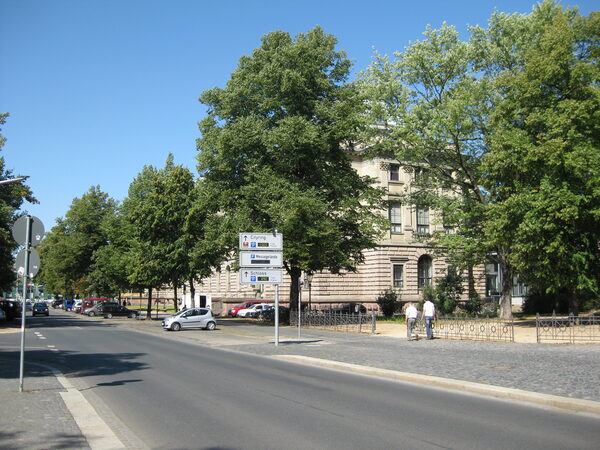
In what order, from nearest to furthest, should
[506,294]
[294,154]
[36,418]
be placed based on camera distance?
[36,418] → [294,154] → [506,294]

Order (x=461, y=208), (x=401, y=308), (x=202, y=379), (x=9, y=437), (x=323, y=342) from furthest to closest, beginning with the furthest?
(x=401, y=308), (x=461, y=208), (x=323, y=342), (x=202, y=379), (x=9, y=437)

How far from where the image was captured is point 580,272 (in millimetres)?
28156

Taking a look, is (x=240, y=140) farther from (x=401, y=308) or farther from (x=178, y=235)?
(x=401, y=308)

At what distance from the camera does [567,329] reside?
78.4ft

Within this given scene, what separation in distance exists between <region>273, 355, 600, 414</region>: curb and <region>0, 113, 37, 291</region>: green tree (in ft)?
99.3

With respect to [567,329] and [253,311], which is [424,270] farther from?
[567,329]

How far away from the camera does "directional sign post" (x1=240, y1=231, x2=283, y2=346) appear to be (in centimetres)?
2477

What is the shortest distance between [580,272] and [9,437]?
27.0 m

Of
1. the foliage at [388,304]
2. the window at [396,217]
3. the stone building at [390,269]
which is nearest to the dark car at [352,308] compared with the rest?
the stone building at [390,269]

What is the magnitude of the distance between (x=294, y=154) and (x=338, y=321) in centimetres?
1072

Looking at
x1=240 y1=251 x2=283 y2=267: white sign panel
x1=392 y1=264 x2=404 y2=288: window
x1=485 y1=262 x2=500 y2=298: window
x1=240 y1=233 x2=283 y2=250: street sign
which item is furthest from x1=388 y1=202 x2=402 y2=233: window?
x1=240 y1=251 x2=283 y2=267: white sign panel

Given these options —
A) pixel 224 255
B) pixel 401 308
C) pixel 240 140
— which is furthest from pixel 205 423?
pixel 401 308

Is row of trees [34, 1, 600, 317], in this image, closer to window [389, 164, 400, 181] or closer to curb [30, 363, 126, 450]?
window [389, 164, 400, 181]

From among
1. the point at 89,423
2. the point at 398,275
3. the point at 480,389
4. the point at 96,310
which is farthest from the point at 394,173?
the point at 89,423
